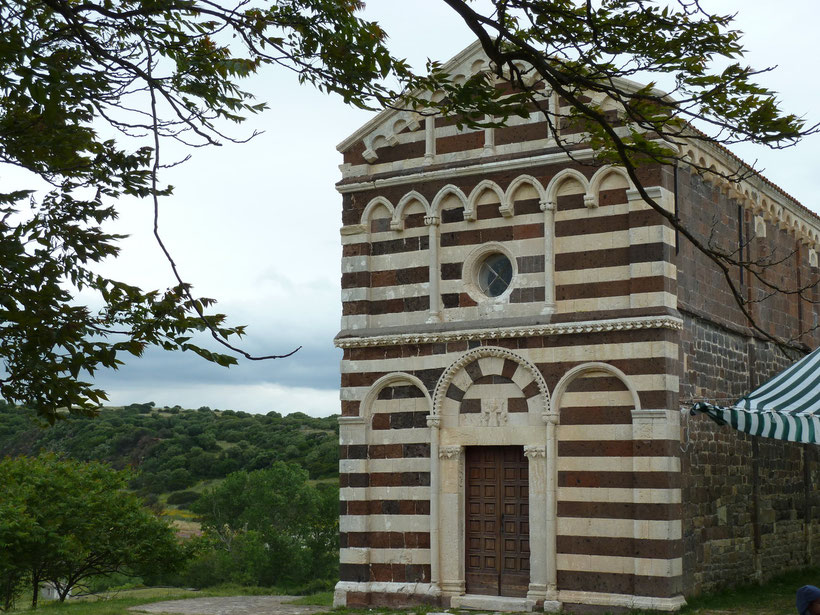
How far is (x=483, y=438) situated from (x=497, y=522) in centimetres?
131

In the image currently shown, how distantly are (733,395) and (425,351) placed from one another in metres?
5.37

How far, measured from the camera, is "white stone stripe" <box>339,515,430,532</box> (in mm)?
17391

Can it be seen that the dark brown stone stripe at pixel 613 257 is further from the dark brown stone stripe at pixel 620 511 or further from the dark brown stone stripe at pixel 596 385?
the dark brown stone stripe at pixel 620 511

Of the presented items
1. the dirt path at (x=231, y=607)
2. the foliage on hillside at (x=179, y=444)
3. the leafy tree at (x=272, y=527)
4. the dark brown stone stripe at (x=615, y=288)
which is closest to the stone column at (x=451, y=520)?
the dirt path at (x=231, y=607)

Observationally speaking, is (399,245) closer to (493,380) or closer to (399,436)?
(493,380)

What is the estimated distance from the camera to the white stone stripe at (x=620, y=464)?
51.5ft

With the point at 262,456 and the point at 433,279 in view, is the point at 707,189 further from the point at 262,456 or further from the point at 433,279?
the point at 262,456

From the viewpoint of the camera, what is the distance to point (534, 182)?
1708 centimetres

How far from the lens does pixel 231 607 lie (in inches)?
734

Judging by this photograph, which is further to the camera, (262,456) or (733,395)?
(262,456)

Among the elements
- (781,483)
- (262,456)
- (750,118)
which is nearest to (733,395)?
(781,483)

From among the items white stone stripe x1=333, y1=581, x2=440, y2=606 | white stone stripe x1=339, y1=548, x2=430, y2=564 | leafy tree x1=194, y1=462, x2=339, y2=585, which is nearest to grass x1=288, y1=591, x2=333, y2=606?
white stone stripe x1=333, y1=581, x2=440, y2=606

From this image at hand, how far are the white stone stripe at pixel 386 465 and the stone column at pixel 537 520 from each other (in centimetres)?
183

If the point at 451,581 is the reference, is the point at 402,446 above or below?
above
